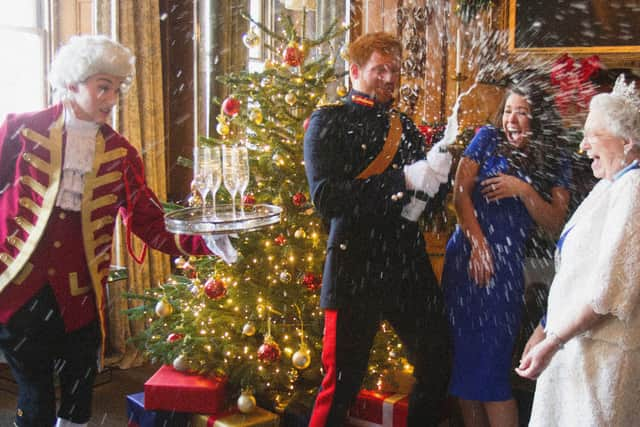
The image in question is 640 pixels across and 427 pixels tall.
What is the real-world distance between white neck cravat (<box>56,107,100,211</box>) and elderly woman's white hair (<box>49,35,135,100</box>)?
4.0 inches

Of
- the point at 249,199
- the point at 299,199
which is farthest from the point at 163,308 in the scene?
the point at 299,199

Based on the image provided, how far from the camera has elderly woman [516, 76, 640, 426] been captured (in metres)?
1.67

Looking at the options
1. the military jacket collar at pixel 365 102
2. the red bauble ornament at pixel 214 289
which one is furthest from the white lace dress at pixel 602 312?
the red bauble ornament at pixel 214 289

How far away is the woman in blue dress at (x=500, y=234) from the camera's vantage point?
2250 millimetres

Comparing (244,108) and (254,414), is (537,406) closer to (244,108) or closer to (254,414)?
(254,414)

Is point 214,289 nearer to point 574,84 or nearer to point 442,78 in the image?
point 574,84

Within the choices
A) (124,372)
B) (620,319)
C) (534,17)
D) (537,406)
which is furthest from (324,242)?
(534,17)

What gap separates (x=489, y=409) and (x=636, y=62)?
2893mm

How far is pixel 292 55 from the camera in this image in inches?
112

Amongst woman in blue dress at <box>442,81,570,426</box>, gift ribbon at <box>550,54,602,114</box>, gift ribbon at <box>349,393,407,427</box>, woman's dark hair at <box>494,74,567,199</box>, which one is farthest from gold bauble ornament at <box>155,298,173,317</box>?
gift ribbon at <box>550,54,602,114</box>

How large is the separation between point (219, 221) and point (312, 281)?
0.91m

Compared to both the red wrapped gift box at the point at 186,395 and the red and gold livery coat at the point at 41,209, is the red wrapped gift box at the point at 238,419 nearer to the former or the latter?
the red wrapped gift box at the point at 186,395

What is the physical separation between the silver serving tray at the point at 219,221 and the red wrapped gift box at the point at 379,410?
3.15 ft

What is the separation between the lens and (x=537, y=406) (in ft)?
6.21
